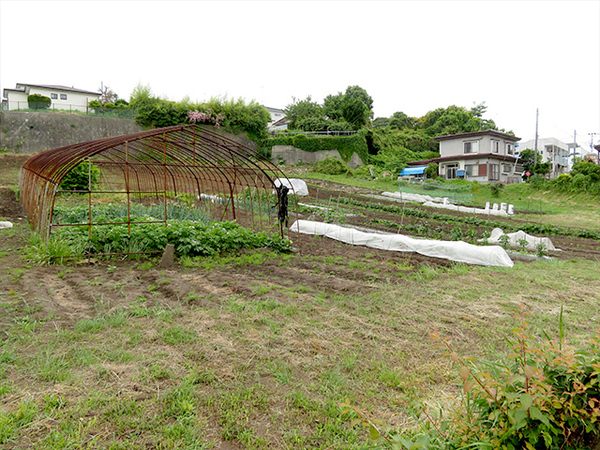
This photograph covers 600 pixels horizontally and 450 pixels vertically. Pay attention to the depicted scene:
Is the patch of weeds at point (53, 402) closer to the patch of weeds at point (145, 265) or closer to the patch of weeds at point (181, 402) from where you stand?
the patch of weeds at point (181, 402)

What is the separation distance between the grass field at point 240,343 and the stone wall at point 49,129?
2392cm

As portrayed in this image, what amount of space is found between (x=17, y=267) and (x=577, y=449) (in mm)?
8058

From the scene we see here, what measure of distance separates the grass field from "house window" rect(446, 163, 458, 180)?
30.4 meters

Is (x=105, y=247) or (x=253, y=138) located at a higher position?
(x=253, y=138)

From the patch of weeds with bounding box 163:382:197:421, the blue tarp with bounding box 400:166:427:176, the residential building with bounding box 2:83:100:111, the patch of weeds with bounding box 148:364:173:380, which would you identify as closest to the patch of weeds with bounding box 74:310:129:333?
the patch of weeds with bounding box 148:364:173:380

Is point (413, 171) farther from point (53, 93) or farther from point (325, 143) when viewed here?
point (53, 93)

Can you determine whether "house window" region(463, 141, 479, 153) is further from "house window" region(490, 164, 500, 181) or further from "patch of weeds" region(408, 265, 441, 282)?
"patch of weeds" region(408, 265, 441, 282)

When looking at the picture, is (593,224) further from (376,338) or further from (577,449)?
(577,449)

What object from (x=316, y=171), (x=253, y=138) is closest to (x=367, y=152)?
(x=316, y=171)

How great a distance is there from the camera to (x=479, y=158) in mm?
33875

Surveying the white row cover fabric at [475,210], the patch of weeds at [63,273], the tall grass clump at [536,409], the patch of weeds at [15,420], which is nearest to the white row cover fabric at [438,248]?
the patch of weeds at [63,273]

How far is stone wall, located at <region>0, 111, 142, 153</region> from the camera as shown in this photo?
84.6ft

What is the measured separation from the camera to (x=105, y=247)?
7777 mm

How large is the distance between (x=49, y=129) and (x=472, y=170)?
3426 cm
